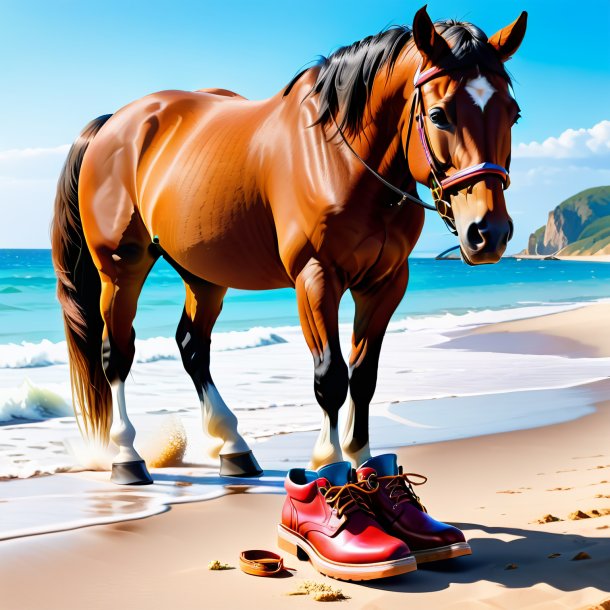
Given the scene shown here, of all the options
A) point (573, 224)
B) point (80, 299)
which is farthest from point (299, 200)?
point (573, 224)

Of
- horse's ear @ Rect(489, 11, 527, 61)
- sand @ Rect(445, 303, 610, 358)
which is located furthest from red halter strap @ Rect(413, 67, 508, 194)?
sand @ Rect(445, 303, 610, 358)

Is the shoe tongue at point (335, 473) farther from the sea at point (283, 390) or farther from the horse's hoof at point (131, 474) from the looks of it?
the sea at point (283, 390)

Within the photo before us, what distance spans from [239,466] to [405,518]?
1.67 meters

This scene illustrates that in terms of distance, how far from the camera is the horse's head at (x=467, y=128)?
266 cm

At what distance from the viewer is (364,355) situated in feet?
11.2

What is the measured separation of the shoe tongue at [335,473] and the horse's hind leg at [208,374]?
1532 millimetres

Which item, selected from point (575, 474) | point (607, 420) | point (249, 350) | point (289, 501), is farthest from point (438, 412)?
point (249, 350)

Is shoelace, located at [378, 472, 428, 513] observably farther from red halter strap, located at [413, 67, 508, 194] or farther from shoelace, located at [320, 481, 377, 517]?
red halter strap, located at [413, 67, 508, 194]

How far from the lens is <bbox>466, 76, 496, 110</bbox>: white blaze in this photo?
2709mm

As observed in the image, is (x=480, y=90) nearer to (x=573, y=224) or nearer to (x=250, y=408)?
(x=250, y=408)

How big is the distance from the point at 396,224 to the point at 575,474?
5.26ft

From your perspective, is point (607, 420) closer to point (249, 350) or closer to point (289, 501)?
point (289, 501)

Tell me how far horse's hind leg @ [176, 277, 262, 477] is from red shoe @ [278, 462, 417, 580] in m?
1.41

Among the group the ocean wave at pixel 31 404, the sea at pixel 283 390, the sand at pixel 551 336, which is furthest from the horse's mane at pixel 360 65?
the sand at pixel 551 336
